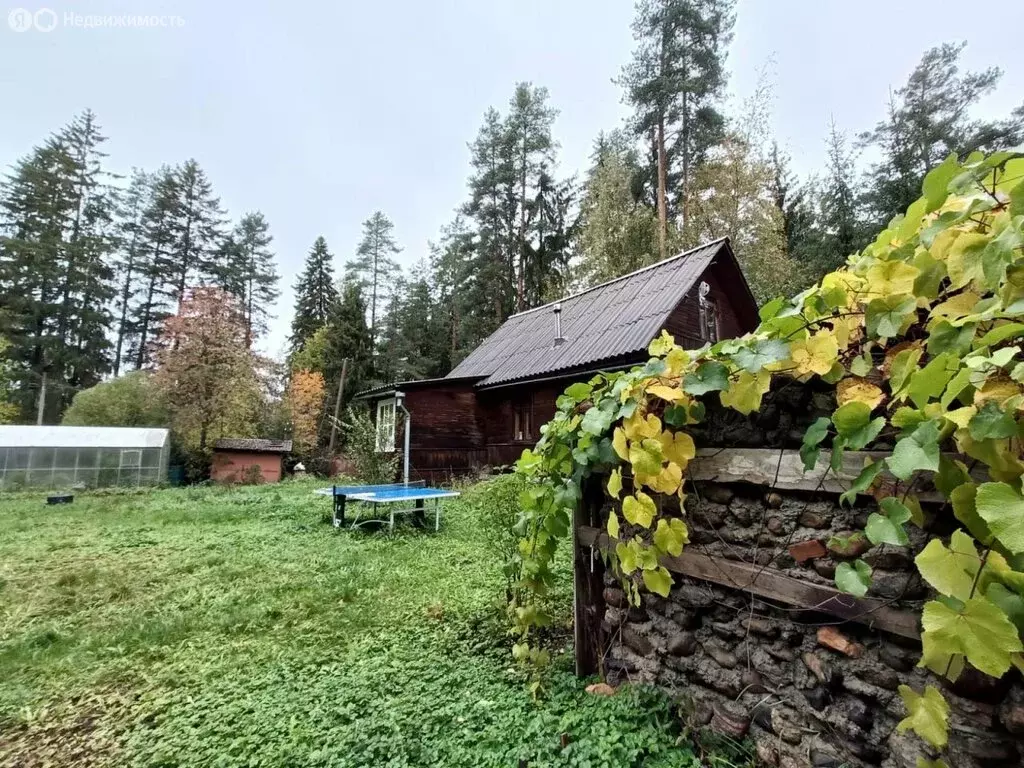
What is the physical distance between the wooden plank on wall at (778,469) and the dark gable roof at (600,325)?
7.23 meters

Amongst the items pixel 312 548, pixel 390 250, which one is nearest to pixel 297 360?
pixel 390 250

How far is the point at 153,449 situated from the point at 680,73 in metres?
22.6

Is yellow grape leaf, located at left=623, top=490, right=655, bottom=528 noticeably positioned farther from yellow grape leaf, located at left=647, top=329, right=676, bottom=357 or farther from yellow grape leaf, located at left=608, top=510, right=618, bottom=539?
yellow grape leaf, located at left=647, top=329, right=676, bottom=357

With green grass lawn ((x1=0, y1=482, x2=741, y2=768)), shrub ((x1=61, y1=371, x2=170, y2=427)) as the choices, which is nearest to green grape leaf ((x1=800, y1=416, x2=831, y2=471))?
green grass lawn ((x1=0, y1=482, x2=741, y2=768))

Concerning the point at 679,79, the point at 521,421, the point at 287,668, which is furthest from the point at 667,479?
the point at 679,79

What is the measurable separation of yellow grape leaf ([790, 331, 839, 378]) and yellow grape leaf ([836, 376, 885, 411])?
0.09 meters

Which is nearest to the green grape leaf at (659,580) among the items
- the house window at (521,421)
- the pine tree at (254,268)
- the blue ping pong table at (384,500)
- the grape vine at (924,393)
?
the grape vine at (924,393)

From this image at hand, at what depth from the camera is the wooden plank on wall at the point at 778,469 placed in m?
1.60

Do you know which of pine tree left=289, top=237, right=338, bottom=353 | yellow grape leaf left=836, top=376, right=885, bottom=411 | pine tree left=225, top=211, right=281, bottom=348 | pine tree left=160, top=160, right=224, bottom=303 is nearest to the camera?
yellow grape leaf left=836, top=376, right=885, bottom=411

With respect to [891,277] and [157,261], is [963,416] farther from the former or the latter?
[157,261]

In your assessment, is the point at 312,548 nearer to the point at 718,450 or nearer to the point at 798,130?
the point at 718,450

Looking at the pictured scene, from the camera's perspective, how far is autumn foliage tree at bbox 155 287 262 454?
15.7 m

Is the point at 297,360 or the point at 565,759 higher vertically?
the point at 297,360

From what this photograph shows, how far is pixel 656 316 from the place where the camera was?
1009cm
